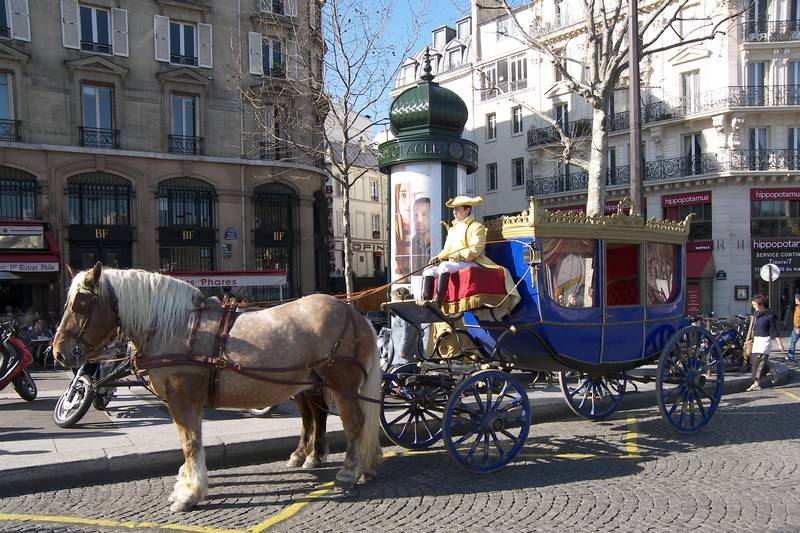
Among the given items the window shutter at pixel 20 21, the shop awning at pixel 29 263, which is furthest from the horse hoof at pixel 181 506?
the window shutter at pixel 20 21

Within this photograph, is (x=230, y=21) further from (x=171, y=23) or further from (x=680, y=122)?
(x=680, y=122)

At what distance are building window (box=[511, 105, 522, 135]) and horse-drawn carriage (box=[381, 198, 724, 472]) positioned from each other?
2700 cm

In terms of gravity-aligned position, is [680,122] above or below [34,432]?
above

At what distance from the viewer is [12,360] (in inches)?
350

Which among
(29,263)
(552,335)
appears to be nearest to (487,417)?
(552,335)

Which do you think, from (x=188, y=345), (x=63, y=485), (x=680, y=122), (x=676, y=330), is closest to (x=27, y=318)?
(x=63, y=485)

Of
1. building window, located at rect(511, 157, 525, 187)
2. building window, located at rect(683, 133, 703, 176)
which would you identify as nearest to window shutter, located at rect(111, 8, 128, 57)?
building window, located at rect(511, 157, 525, 187)

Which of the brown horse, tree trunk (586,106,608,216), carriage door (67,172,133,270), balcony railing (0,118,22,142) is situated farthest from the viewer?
carriage door (67,172,133,270)

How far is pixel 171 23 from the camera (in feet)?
83.1

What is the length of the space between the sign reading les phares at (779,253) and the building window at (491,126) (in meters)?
14.4

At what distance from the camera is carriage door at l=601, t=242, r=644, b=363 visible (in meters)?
6.81

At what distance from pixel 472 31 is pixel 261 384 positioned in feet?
113

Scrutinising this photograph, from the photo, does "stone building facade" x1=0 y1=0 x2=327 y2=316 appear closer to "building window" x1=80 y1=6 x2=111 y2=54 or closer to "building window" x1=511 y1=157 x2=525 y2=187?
"building window" x1=80 y1=6 x2=111 y2=54

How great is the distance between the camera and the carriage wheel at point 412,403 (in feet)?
20.1
